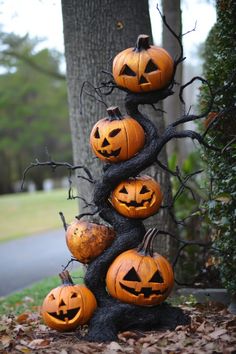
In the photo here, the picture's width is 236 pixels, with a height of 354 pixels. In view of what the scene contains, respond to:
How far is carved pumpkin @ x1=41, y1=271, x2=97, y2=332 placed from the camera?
4379 mm

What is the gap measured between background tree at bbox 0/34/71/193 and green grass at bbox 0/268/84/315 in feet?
75.4

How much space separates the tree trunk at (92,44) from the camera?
611cm

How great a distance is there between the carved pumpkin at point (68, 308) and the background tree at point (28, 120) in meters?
27.5

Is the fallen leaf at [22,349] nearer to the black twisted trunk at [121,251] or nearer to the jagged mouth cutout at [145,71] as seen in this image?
the black twisted trunk at [121,251]

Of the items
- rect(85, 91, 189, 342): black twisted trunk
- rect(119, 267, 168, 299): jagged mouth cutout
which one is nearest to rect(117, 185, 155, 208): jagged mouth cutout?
rect(85, 91, 189, 342): black twisted trunk

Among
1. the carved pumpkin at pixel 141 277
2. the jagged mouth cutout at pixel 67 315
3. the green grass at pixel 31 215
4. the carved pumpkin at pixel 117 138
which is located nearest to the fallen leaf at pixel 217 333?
the carved pumpkin at pixel 141 277

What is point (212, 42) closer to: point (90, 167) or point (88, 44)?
point (88, 44)

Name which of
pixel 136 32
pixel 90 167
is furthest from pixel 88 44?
pixel 90 167

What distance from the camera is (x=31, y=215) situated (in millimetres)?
21328

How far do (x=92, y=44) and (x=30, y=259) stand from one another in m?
7.61

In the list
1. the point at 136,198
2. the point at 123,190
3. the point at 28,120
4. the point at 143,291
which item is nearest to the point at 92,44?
the point at 123,190

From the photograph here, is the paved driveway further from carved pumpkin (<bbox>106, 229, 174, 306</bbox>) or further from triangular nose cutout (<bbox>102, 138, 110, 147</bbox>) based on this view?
triangular nose cutout (<bbox>102, 138, 110, 147</bbox>)

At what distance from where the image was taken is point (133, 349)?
13.3 feet

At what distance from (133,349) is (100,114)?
10.3ft
